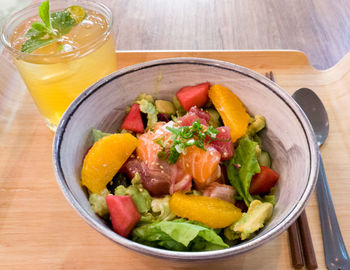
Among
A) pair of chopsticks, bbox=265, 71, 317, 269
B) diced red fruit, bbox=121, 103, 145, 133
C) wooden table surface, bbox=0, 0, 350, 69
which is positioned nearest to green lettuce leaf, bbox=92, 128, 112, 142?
diced red fruit, bbox=121, 103, 145, 133

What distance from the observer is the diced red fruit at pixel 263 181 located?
1.06 metres

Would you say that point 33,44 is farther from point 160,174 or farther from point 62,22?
point 160,174

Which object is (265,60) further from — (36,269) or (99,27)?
(36,269)

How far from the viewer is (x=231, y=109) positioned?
3.79ft

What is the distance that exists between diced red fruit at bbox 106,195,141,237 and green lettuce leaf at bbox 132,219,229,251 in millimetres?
53

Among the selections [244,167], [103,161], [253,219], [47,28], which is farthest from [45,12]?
[253,219]

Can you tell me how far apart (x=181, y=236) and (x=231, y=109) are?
0.52 metres

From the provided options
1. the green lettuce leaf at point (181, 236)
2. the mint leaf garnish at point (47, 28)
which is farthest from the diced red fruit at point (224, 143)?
the mint leaf garnish at point (47, 28)

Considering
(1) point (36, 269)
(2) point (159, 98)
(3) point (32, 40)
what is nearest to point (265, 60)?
(2) point (159, 98)

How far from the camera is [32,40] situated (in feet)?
4.13

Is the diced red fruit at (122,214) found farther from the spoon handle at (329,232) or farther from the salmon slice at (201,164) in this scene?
the spoon handle at (329,232)

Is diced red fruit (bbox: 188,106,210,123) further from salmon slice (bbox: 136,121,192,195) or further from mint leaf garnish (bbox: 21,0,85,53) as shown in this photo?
mint leaf garnish (bbox: 21,0,85,53)

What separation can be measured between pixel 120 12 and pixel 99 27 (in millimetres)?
1345

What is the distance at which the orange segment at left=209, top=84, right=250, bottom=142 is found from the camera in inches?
44.2
